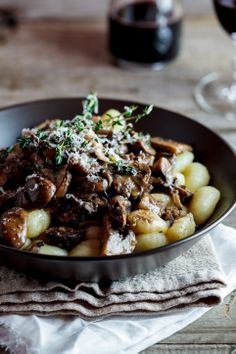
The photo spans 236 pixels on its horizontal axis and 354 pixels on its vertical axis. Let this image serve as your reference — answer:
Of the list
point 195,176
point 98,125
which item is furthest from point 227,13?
point 98,125

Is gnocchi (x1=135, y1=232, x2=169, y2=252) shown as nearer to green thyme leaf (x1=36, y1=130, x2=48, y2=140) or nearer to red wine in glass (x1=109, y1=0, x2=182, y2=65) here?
green thyme leaf (x1=36, y1=130, x2=48, y2=140)

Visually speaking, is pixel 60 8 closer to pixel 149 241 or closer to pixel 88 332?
pixel 149 241

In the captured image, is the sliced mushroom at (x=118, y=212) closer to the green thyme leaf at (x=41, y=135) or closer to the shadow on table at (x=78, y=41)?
the green thyme leaf at (x=41, y=135)

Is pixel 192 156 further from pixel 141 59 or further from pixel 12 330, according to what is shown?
pixel 141 59

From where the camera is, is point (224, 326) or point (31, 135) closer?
point (224, 326)

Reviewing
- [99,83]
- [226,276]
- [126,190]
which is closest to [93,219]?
[126,190]

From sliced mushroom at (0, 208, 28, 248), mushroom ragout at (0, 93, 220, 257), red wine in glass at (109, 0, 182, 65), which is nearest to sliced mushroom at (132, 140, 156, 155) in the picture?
mushroom ragout at (0, 93, 220, 257)
